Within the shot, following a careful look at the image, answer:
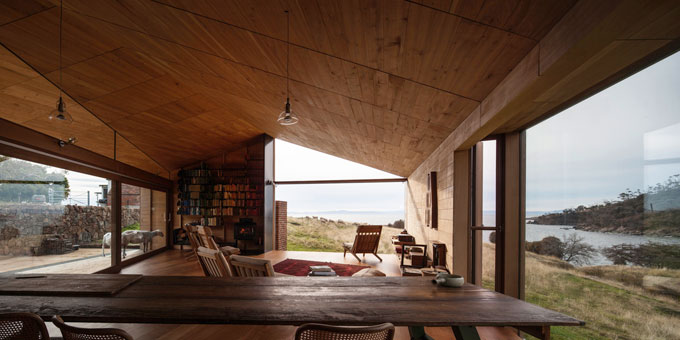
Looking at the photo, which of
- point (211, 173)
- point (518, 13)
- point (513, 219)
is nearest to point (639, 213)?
point (513, 219)

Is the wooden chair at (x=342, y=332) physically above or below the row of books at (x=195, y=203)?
above

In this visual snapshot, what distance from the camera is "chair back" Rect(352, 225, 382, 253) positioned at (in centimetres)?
632

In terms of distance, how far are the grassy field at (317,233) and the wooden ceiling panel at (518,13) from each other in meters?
9.78

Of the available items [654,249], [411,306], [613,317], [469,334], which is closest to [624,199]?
[654,249]

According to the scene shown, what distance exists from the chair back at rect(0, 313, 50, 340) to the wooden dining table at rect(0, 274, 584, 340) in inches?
4.2

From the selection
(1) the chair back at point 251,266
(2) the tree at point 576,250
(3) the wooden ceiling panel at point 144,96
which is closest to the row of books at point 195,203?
(3) the wooden ceiling panel at point 144,96

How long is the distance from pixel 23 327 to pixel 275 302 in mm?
1139

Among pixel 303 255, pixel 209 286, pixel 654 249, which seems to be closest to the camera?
pixel 654 249

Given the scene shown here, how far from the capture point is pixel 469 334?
4.86 ft

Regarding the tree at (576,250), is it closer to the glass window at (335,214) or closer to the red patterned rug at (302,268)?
the red patterned rug at (302,268)

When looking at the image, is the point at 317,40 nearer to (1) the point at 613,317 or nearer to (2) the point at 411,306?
(2) the point at 411,306

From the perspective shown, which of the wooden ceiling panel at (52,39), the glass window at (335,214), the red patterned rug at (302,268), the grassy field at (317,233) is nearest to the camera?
the wooden ceiling panel at (52,39)

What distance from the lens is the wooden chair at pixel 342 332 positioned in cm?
112

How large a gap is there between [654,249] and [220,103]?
21.8ft
